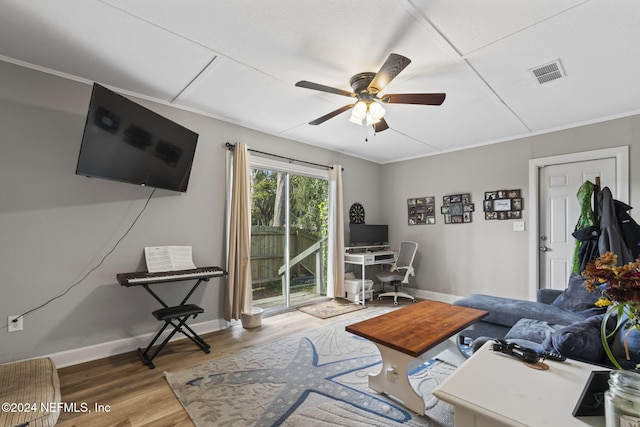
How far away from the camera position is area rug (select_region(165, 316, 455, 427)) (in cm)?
184

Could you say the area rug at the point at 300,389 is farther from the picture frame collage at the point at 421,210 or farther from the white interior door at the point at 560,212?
the picture frame collage at the point at 421,210

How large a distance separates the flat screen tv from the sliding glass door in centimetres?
50

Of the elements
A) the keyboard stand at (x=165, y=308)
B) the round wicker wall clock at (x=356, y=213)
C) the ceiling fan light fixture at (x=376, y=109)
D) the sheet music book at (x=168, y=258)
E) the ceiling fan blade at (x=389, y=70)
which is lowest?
the keyboard stand at (x=165, y=308)

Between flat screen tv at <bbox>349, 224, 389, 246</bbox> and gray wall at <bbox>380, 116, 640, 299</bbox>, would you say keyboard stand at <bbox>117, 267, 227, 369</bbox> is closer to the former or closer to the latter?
flat screen tv at <bbox>349, 224, 389, 246</bbox>

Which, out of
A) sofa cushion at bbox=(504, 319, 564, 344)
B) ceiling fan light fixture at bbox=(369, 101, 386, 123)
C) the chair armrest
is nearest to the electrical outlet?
ceiling fan light fixture at bbox=(369, 101, 386, 123)

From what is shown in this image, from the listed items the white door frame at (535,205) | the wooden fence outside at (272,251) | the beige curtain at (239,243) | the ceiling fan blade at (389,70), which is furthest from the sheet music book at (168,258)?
the white door frame at (535,205)

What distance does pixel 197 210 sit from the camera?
333cm

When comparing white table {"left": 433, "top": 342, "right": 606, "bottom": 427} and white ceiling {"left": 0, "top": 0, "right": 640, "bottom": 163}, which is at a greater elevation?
white ceiling {"left": 0, "top": 0, "right": 640, "bottom": 163}

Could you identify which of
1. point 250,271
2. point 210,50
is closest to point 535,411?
point 210,50

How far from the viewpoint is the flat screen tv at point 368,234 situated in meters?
4.96

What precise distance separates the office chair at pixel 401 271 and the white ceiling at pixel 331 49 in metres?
2.37

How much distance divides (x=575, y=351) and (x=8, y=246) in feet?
12.7

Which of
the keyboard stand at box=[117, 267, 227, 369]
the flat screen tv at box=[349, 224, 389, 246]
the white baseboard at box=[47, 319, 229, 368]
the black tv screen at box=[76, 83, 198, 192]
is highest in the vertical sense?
the black tv screen at box=[76, 83, 198, 192]

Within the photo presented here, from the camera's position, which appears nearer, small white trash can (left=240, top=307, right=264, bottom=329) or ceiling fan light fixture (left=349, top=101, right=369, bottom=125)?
ceiling fan light fixture (left=349, top=101, right=369, bottom=125)
